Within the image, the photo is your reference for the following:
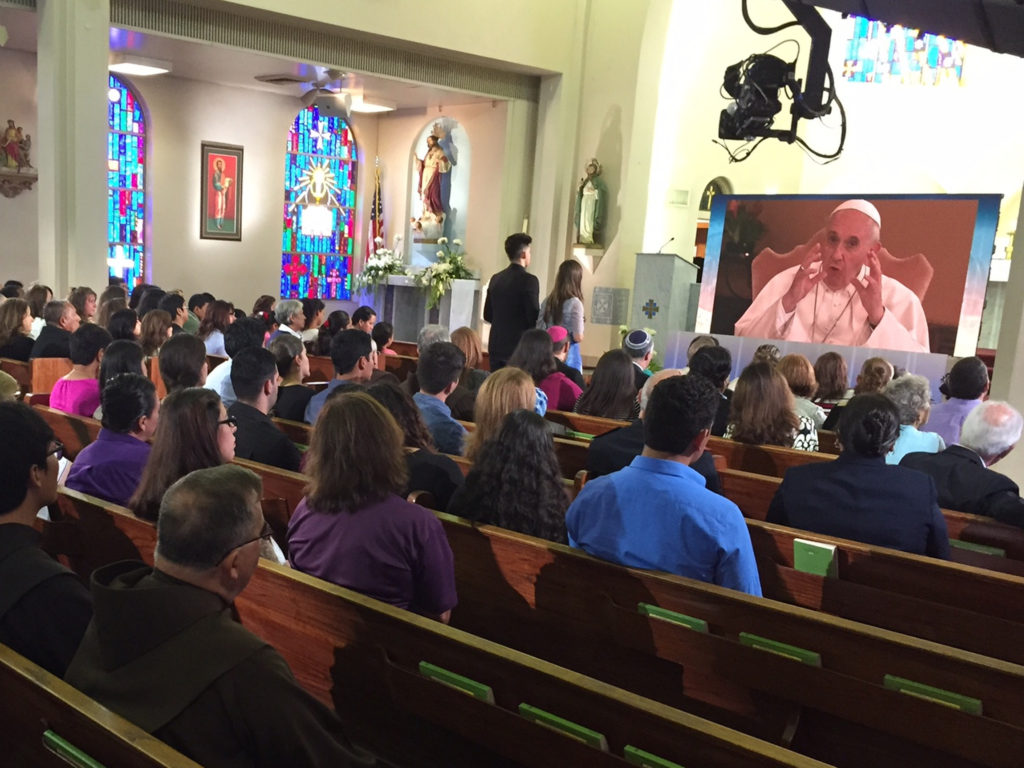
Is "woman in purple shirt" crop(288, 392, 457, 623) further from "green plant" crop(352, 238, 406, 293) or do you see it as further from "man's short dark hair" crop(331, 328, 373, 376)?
"green plant" crop(352, 238, 406, 293)

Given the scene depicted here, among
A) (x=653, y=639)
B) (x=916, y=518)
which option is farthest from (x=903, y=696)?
(x=916, y=518)

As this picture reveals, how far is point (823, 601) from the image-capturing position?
277 cm

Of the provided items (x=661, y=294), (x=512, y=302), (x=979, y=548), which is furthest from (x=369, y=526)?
(x=661, y=294)

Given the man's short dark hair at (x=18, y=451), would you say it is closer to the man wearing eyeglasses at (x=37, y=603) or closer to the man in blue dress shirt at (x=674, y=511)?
the man wearing eyeglasses at (x=37, y=603)

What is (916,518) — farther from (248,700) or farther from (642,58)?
(642,58)

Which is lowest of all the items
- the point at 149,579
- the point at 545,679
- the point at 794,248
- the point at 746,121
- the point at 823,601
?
the point at 823,601

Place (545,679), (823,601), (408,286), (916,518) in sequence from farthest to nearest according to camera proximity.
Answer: (408,286), (916,518), (823,601), (545,679)

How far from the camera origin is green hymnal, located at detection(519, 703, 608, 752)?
1.64 metres

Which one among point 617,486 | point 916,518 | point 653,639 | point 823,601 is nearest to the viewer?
point 653,639

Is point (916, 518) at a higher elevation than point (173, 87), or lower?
lower

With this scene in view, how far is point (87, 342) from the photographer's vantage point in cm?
451

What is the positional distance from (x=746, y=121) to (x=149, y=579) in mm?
8382

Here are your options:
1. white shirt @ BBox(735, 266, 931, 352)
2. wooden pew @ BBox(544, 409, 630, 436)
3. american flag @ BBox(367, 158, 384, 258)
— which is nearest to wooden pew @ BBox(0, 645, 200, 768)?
wooden pew @ BBox(544, 409, 630, 436)

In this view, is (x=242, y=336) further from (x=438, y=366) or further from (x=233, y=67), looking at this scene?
(x=233, y=67)
